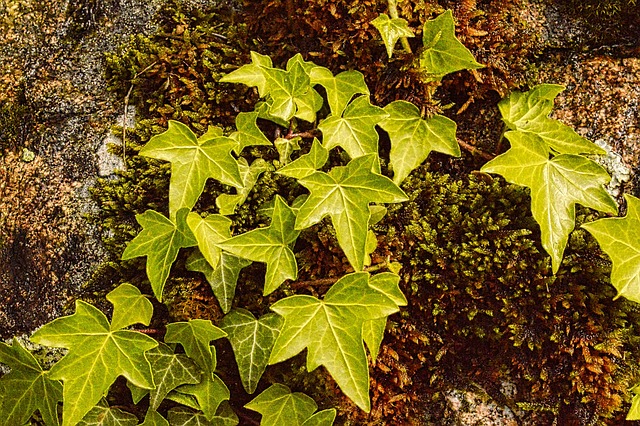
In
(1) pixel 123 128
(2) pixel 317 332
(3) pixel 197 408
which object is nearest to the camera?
(2) pixel 317 332

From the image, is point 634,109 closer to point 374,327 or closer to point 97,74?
point 374,327

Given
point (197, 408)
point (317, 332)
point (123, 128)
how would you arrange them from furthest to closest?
point (123, 128), point (197, 408), point (317, 332)

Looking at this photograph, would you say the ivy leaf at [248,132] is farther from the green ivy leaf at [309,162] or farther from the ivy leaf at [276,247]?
the ivy leaf at [276,247]

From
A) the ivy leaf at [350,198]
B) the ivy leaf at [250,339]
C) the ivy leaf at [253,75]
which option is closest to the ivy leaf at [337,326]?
the ivy leaf at [350,198]

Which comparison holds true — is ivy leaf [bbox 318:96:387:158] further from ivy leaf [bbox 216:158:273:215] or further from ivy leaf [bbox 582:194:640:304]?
ivy leaf [bbox 582:194:640:304]

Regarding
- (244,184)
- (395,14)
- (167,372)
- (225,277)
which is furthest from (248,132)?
(167,372)

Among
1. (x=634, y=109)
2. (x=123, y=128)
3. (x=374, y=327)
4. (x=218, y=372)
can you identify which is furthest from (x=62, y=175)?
(x=634, y=109)
